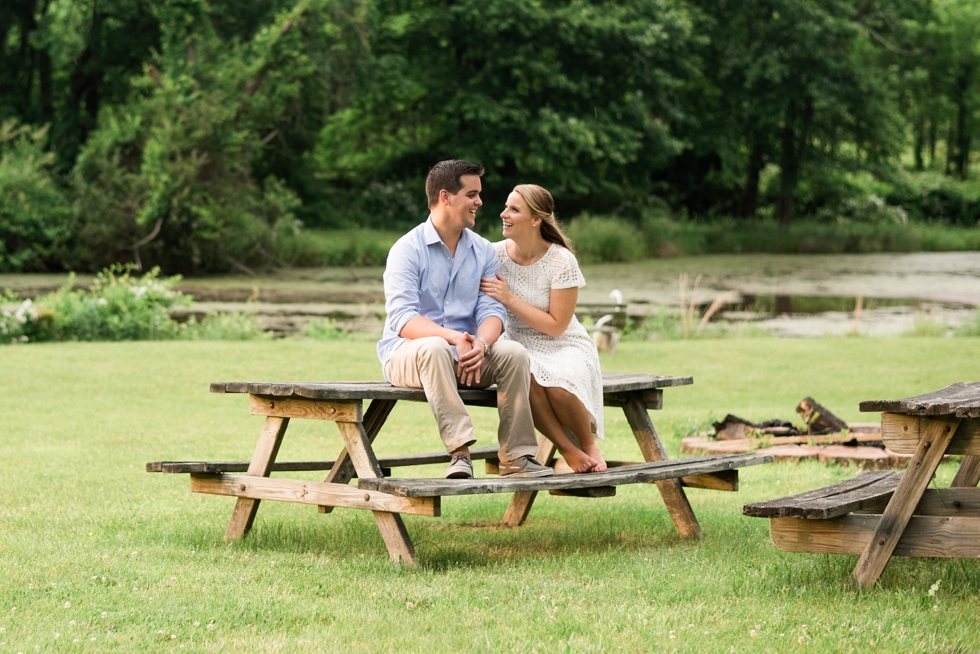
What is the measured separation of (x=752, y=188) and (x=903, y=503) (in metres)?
34.8

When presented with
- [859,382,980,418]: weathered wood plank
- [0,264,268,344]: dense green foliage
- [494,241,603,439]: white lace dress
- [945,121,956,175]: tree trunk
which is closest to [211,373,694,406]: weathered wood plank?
[494,241,603,439]: white lace dress

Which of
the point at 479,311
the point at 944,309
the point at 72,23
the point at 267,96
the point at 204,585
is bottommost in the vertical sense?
the point at 944,309

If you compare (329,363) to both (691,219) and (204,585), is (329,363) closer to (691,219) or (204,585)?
(204,585)

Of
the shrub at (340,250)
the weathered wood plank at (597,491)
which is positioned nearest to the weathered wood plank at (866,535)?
the weathered wood plank at (597,491)

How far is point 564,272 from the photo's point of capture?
17.2 ft

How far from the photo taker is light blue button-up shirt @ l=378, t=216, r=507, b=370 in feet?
16.2

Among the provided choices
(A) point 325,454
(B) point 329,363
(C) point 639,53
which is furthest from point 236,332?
(C) point 639,53

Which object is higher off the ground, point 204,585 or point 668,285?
point 204,585

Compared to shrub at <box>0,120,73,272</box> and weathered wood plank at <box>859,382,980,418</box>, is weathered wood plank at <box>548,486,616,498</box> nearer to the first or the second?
weathered wood plank at <box>859,382,980,418</box>

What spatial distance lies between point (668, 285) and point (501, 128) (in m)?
9.14

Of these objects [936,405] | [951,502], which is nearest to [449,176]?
[936,405]

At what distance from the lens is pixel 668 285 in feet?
74.6

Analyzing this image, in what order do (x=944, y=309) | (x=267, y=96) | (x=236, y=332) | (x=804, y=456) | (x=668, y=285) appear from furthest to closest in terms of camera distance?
(x=267, y=96)
(x=668, y=285)
(x=944, y=309)
(x=236, y=332)
(x=804, y=456)

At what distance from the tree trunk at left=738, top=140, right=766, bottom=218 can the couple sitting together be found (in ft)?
109
